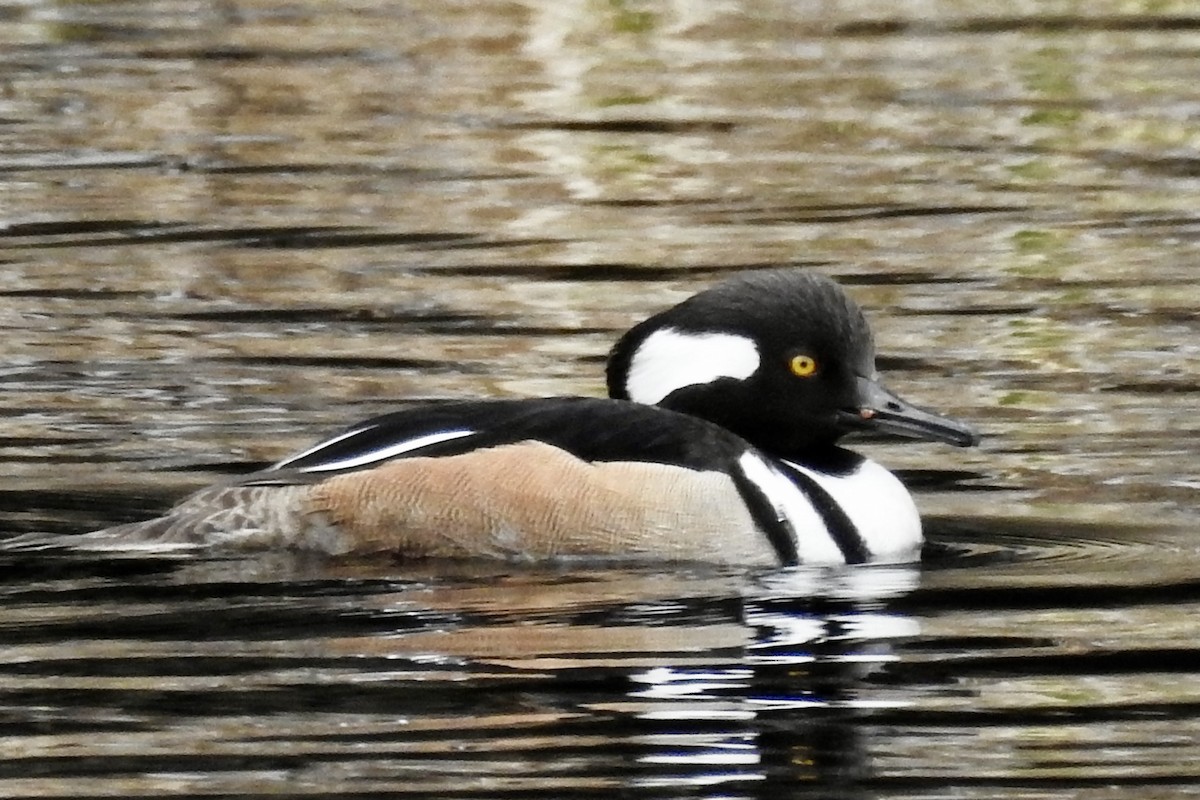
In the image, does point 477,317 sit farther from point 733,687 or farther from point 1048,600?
point 733,687

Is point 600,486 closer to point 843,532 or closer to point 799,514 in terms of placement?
point 799,514

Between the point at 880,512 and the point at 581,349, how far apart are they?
3.01 meters

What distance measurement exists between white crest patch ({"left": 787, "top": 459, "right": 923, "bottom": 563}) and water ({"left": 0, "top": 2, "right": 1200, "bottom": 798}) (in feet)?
0.38

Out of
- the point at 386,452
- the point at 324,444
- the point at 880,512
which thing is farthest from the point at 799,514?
the point at 324,444

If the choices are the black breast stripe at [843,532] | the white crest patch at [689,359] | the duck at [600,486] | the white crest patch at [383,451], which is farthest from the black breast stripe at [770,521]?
the white crest patch at [383,451]

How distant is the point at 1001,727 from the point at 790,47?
13521mm

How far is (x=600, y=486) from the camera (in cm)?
783

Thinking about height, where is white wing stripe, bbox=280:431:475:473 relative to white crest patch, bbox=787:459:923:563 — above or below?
above

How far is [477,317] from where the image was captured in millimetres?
11555

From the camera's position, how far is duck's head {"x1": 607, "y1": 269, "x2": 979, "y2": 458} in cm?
816

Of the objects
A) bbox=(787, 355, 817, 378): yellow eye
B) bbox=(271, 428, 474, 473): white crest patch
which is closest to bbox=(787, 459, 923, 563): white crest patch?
bbox=(787, 355, 817, 378): yellow eye

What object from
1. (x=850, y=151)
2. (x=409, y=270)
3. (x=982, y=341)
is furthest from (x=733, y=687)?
(x=850, y=151)

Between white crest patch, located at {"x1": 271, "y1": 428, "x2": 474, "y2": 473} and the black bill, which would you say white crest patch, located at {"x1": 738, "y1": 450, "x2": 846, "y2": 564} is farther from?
white crest patch, located at {"x1": 271, "y1": 428, "x2": 474, "y2": 473}

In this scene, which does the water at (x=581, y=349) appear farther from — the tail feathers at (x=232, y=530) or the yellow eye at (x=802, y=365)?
the yellow eye at (x=802, y=365)
